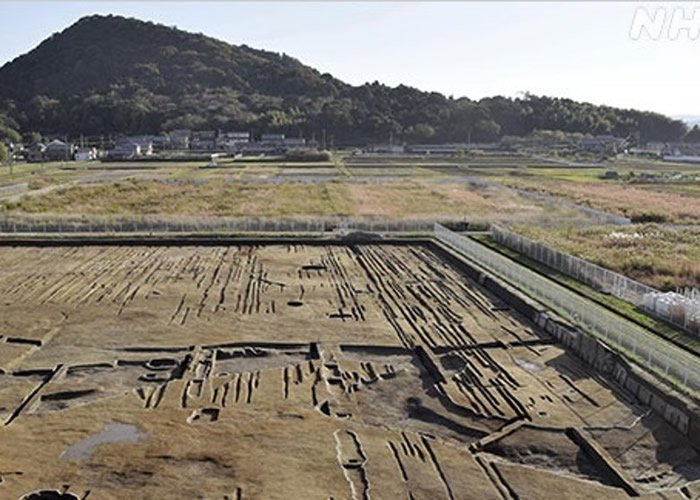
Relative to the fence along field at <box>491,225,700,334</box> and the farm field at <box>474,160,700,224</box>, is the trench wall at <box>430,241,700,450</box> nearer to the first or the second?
the fence along field at <box>491,225,700,334</box>

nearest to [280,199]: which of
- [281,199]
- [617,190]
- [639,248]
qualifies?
[281,199]

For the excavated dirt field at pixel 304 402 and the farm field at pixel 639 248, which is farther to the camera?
the farm field at pixel 639 248

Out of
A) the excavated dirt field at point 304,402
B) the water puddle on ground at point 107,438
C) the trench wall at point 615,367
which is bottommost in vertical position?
the water puddle on ground at point 107,438

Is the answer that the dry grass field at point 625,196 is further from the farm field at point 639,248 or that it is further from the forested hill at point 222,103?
the forested hill at point 222,103

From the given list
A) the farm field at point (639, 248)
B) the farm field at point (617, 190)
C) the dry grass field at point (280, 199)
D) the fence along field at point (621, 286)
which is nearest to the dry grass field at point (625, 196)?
the farm field at point (617, 190)

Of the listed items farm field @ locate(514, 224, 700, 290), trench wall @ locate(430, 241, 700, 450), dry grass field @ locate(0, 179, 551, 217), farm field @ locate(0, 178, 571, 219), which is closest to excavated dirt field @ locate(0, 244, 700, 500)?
trench wall @ locate(430, 241, 700, 450)

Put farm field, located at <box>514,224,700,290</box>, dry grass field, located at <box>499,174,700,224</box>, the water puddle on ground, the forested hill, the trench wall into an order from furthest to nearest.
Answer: the forested hill, dry grass field, located at <box>499,174,700,224</box>, farm field, located at <box>514,224,700,290</box>, the trench wall, the water puddle on ground
